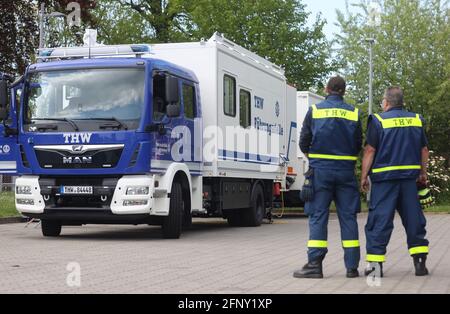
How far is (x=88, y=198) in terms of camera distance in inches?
528

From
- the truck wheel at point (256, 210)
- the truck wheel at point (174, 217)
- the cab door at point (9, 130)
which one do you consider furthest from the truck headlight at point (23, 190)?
the truck wheel at point (256, 210)

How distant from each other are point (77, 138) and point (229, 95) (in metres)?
3.90

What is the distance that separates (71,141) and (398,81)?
95.1ft

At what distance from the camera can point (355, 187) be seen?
8.84 m

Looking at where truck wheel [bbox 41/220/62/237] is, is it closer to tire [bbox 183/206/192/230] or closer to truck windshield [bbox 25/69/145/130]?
truck windshield [bbox 25/69/145/130]

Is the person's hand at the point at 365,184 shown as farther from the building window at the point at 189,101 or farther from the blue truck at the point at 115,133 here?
the building window at the point at 189,101

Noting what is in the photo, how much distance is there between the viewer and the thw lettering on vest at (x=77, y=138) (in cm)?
1317

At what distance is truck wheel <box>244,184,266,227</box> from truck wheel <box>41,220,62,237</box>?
4969mm

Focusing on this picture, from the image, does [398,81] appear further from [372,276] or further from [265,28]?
[372,276]

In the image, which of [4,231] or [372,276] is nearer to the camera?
[372,276]

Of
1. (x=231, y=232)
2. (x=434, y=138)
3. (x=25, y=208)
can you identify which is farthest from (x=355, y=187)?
(x=434, y=138)

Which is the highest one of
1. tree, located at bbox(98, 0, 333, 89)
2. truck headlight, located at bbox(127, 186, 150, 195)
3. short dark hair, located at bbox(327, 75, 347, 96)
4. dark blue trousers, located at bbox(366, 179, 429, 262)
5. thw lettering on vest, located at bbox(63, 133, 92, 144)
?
tree, located at bbox(98, 0, 333, 89)

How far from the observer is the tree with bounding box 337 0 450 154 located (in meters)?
37.9

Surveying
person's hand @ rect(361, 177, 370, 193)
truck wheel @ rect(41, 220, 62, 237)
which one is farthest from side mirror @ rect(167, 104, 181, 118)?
person's hand @ rect(361, 177, 370, 193)
